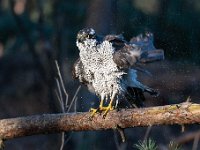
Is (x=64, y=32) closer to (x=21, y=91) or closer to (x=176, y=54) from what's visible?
(x=21, y=91)

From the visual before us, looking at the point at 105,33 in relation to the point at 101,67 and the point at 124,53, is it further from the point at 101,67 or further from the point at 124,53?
the point at 124,53

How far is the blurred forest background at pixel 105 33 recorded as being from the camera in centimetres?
1034

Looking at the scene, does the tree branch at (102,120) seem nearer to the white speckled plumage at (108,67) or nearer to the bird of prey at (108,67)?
the bird of prey at (108,67)

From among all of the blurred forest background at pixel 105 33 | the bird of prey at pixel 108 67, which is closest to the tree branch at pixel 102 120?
the bird of prey at pixel 108 67

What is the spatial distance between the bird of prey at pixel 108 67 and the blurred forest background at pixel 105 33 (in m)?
2.60

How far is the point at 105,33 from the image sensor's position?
10.1 metres

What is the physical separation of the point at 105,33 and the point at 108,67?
4320 millimetres

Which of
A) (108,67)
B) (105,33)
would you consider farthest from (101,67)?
(105,33)

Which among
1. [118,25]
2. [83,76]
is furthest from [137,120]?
[118,25]

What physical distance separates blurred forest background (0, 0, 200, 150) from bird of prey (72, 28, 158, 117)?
260 cm

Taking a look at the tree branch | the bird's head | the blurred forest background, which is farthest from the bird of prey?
the blurred forest background

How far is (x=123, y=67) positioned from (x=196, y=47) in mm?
5345

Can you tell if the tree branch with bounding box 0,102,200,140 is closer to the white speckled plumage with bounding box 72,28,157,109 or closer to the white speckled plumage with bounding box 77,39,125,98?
the white speckled plumage with bounding box 72,28,157,109

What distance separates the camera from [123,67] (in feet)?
18.9
